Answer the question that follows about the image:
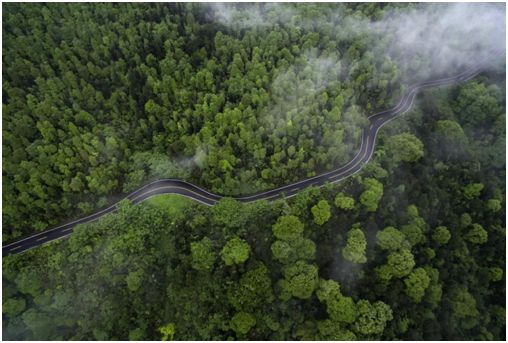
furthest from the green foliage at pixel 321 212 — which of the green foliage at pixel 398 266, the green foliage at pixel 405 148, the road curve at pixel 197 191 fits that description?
the green foliage at pixel 405 148

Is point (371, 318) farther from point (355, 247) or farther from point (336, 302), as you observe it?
point (355, 247)

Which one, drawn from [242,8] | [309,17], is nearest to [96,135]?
[242,8]

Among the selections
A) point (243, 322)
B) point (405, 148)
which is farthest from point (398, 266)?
point (243, 322)

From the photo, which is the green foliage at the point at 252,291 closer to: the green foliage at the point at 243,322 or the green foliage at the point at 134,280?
the green foliage at the point at 243,322

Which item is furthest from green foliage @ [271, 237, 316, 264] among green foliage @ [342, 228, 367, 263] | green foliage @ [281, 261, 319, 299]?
green foliage @ [342, 228, 367, 263]

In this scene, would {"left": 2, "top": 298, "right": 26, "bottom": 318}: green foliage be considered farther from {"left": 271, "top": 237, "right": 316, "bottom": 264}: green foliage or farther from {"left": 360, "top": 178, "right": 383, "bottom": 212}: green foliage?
{"left": 360, "top": 178, "right": 383, "bottom": 212}: green foliage

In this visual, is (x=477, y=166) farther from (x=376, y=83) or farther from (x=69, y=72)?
(x=69, y=72)

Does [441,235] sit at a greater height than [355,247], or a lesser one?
lesser
